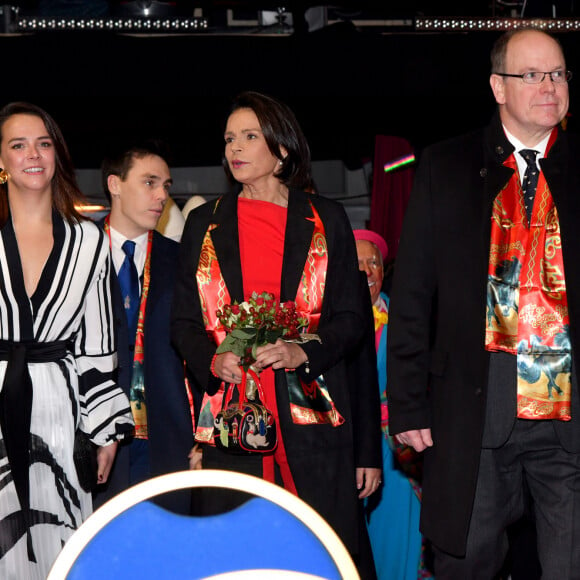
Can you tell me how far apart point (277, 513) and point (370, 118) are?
6.81 metres

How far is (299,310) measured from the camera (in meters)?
2.96

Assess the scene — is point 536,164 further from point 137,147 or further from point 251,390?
point 137,147

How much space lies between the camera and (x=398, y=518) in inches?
154

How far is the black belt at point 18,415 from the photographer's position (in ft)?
9.26

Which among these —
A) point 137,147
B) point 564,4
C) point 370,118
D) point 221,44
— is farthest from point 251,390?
point 370,118

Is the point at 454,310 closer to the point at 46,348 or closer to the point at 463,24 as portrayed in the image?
the point at 46,348

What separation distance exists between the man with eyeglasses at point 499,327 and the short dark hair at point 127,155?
185cm

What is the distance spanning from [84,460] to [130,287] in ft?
3.59

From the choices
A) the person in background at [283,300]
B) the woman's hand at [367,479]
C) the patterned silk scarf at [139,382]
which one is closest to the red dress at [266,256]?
the person in background at [283,300]

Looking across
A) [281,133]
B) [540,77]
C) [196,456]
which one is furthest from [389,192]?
[540,77]

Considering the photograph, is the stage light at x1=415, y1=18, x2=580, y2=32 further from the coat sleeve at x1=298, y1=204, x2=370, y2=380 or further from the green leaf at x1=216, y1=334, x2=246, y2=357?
the green leaf at x1=216, y1=334, x2=246, y2=357

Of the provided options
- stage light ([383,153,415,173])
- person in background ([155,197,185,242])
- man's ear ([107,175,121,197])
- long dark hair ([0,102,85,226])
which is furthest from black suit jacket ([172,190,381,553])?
stage light ([383,153,415,173])

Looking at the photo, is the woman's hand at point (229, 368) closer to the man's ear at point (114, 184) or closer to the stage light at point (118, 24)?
the man's ear at point (114, 184)

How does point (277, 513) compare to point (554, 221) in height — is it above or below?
below
